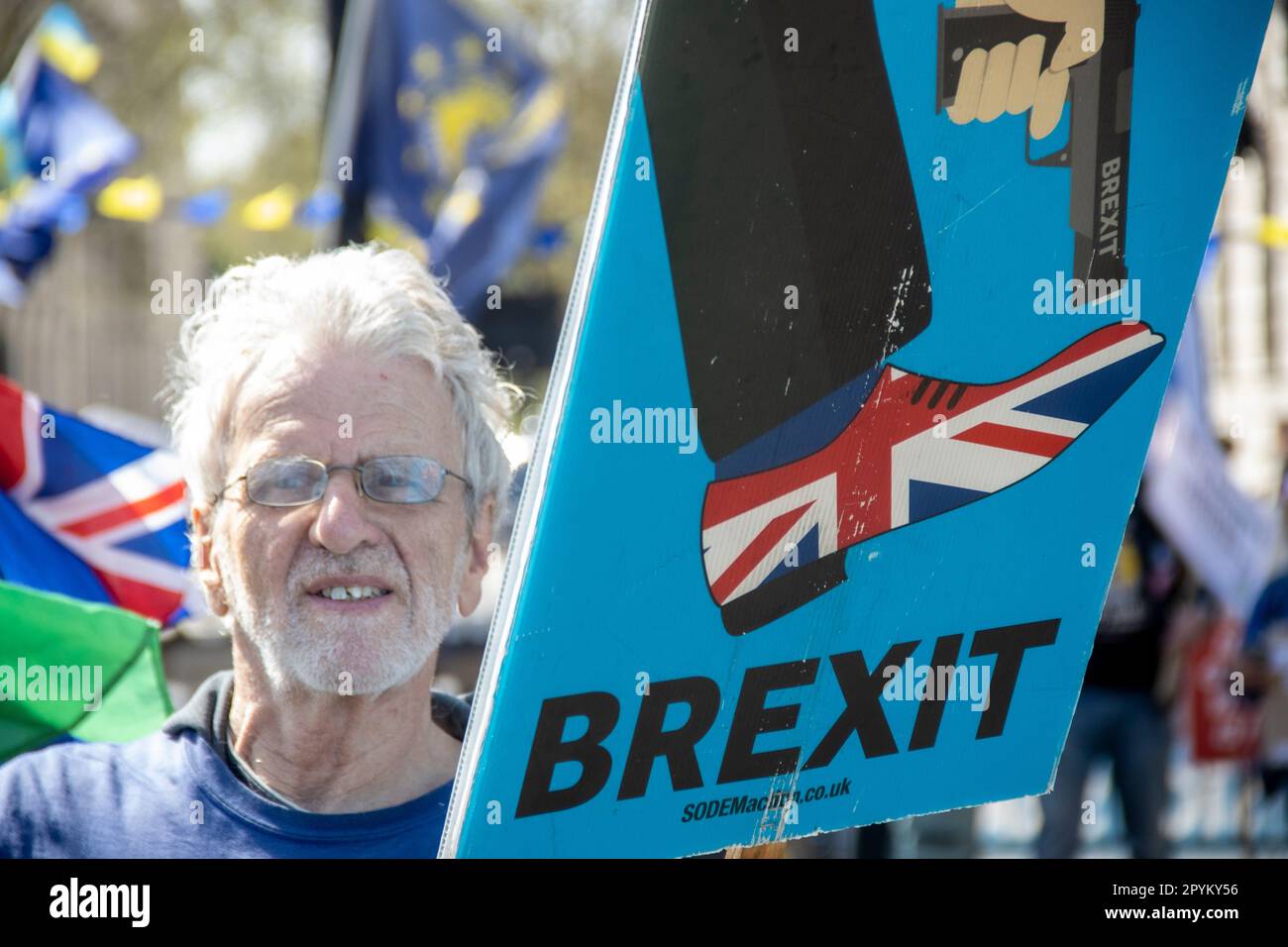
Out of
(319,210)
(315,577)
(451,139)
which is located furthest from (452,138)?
(315,577)

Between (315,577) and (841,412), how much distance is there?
0.74 metres

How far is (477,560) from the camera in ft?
7.89

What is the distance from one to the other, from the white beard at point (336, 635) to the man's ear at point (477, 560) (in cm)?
10

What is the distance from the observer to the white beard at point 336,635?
219 centimetres

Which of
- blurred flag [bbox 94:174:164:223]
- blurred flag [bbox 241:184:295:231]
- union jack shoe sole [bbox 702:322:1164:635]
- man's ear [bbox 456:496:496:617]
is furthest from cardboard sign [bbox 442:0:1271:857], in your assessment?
blurred flag [bbox 241:184:295:231]

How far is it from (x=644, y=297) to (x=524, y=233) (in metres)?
7.80

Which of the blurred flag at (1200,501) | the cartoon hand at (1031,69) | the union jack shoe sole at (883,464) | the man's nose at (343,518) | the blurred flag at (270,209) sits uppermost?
the cartoon hand at (1031,69)

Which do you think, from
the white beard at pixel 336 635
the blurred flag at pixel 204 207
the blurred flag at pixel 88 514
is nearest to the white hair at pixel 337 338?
the white beard at pixel 336 635

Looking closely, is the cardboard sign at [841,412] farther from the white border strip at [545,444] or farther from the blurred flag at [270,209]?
the blurred flag at [270,209]

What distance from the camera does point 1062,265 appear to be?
201 centimetres

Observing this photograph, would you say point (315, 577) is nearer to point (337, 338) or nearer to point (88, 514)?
point (337, 338)

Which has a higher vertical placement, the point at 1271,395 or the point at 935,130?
the point at 935,130

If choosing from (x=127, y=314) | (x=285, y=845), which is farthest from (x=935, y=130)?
(x=127, y=314)
